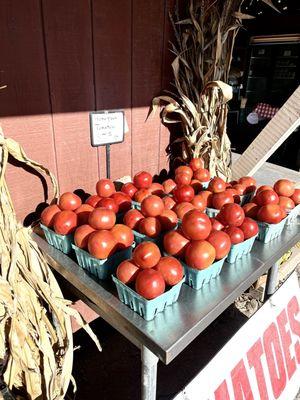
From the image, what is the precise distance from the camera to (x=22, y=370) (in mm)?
1362

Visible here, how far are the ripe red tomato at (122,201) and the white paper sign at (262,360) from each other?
725 mm

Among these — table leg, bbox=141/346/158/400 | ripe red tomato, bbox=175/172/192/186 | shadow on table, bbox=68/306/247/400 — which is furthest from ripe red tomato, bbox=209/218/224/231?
shadow on table, bbox=68/306/247/400

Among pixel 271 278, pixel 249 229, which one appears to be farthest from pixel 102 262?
pixel 271 278

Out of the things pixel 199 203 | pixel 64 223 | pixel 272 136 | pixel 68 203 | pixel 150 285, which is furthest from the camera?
pixel 272 136

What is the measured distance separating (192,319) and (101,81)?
1189 mm

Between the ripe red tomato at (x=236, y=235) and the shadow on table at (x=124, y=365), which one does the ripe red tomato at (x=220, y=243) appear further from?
the shadow on table at (x=124, y=365)

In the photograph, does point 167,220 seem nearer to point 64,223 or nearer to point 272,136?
point 64,223

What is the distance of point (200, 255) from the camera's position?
106cm

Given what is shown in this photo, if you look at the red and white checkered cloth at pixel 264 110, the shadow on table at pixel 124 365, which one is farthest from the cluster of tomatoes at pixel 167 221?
the red and white checkered cloth at pixel 264 110

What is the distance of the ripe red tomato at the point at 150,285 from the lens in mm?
958

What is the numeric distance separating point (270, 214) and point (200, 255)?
0.48 m

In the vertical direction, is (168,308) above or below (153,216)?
below

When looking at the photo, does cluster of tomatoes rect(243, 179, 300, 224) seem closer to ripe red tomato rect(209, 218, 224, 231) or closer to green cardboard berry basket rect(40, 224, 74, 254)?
ripe red tomato rect(209, 218, 224, 231)

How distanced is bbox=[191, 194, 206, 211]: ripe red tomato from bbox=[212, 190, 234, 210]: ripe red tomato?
0.18 feet
